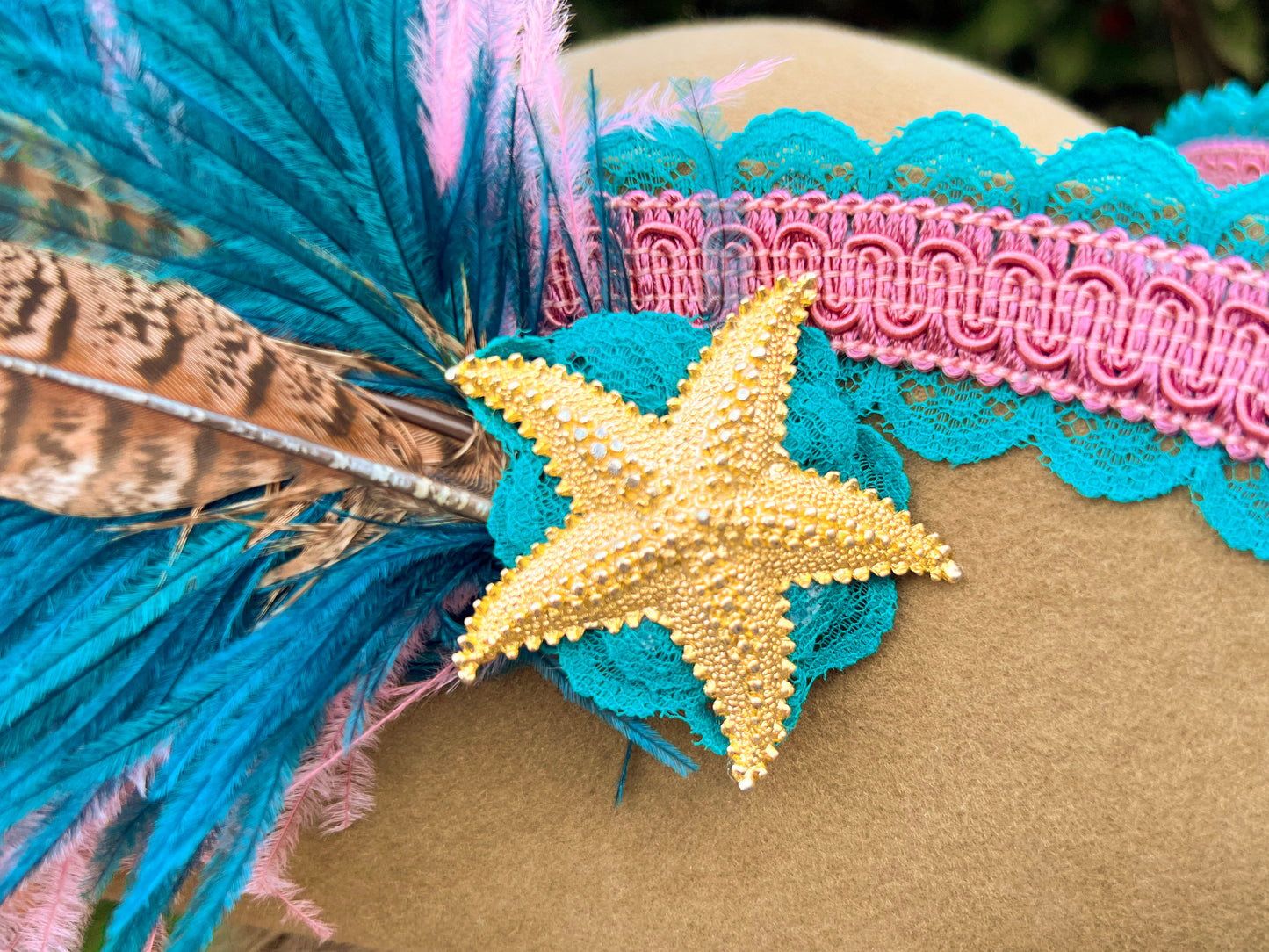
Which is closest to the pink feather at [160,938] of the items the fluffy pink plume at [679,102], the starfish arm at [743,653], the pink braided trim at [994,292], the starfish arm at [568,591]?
the starfish arm at [568,591]

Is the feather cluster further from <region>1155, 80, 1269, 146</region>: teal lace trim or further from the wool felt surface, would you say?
<region>1155, 80, 1269, 146</region>: teal lace trim

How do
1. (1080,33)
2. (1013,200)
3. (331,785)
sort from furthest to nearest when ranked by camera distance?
(1080,33)
(331,785)
(1013,200)

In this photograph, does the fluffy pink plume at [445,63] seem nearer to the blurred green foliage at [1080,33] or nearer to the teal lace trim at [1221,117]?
the teal lace trim at [1221,117]

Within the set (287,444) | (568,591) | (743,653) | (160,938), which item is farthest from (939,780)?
(160,938)

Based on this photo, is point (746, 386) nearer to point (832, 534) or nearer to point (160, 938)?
point (832, 534)

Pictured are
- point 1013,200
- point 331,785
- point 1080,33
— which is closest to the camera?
point 1013,200

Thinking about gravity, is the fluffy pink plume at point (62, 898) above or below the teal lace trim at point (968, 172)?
below
